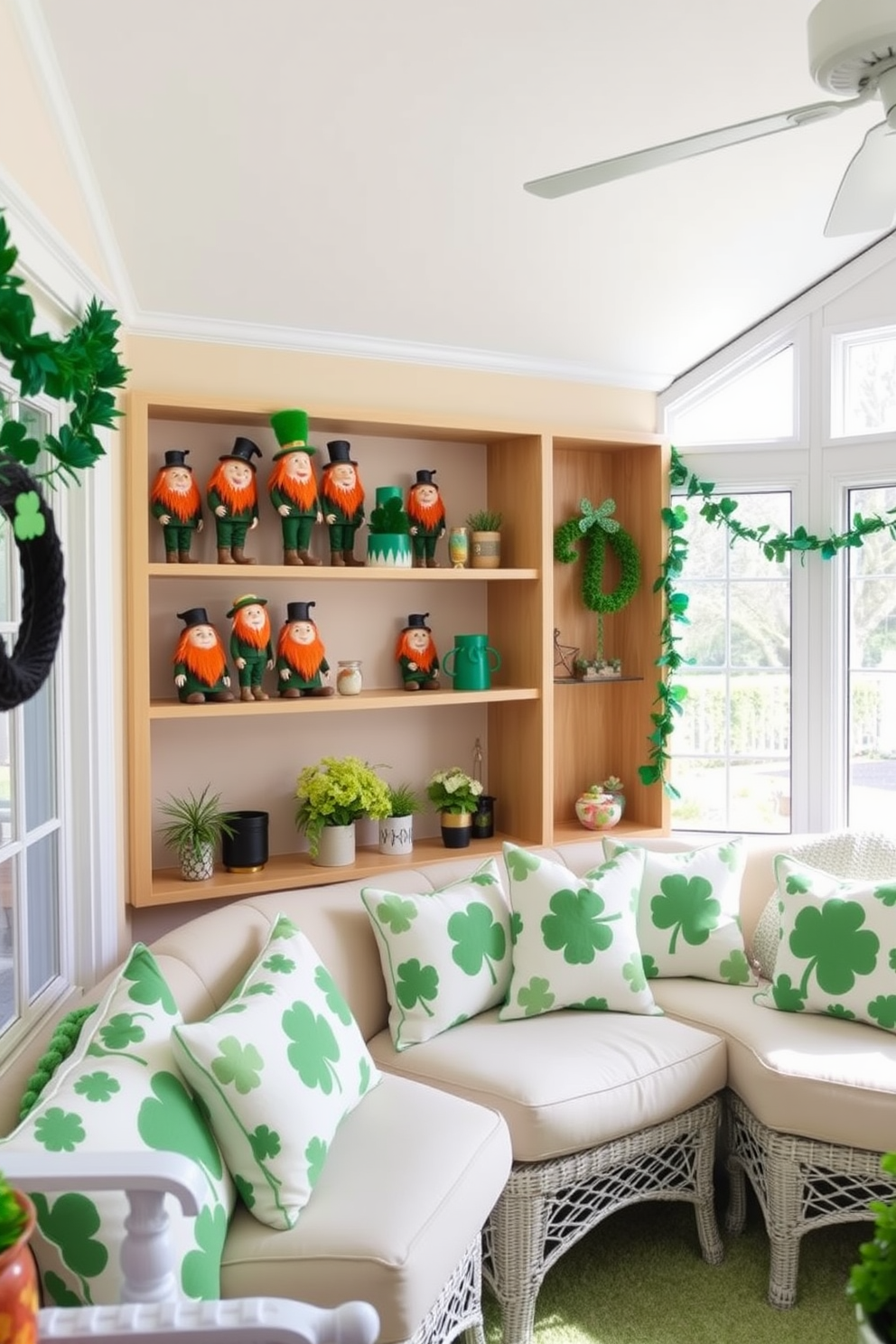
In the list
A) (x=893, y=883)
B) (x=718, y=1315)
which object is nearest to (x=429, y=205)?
(x=893, y=883)

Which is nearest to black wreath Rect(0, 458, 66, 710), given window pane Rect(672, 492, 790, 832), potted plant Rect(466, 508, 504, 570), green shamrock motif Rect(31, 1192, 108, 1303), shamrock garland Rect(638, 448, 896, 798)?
green shamrock motif Rect(31, 1192, 108, 1303)

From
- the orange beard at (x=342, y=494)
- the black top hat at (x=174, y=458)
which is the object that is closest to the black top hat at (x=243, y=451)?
the black top hat at (x=174, y=458)

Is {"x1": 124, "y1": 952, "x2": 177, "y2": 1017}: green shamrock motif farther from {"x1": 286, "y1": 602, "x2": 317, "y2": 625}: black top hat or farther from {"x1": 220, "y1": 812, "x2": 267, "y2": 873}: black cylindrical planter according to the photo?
{"x1": 286, "y1": 602, "x2": 317, "y2": 625}: black top hat

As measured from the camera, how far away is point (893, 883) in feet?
9.07

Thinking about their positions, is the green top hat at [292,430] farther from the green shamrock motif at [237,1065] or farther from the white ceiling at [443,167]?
the green shamrock motif at [237,1065]

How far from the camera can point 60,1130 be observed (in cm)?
158

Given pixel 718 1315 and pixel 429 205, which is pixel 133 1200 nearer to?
pixel 718 1315

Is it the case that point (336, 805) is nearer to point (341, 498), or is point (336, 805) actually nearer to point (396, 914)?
point (396, 914)

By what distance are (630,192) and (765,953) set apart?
2101 mm

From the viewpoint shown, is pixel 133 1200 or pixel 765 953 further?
pixel 765 953

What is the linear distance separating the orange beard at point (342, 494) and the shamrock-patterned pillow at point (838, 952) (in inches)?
64.4

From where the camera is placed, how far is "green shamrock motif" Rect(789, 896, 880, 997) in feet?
8.81

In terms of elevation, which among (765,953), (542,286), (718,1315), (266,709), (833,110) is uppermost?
(542,286)

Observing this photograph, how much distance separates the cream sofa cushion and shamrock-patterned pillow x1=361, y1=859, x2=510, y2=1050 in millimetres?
52
